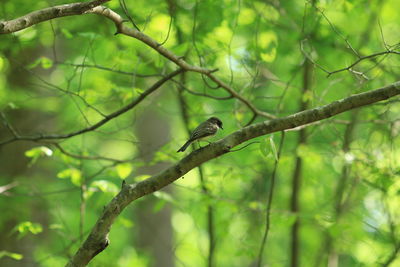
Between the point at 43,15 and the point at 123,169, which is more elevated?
the point at 123,169

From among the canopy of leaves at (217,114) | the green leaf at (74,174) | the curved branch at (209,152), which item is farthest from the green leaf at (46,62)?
the curved branch at (209,152)

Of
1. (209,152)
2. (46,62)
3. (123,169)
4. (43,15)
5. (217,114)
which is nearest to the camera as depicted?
(43,15)

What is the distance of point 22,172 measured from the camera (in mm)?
8023

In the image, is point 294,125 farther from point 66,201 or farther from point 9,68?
point 66,201

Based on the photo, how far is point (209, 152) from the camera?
342cm

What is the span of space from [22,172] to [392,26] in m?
6.84

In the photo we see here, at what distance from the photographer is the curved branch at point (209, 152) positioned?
3289mm

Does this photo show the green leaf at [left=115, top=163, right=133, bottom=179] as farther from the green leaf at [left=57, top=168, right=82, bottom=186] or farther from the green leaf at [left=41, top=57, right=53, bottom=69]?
the green leaf at [left=41, top=57, right=53, bottom=69]

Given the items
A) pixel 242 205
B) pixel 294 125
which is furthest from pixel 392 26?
pixel 294 125

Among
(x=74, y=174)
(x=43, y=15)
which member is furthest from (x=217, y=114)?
(x=43, y=15)

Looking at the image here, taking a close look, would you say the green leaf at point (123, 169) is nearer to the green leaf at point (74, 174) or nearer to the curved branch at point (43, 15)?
the green leaf at point (74, 174)

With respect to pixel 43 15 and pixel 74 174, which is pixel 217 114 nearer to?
pixel 74 174

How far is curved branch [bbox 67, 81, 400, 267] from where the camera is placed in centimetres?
329

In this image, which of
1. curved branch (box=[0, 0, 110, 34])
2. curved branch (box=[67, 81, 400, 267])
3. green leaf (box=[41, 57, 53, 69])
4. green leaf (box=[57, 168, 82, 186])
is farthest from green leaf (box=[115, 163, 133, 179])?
curved branch (box=[0, 0, 110, 34])
